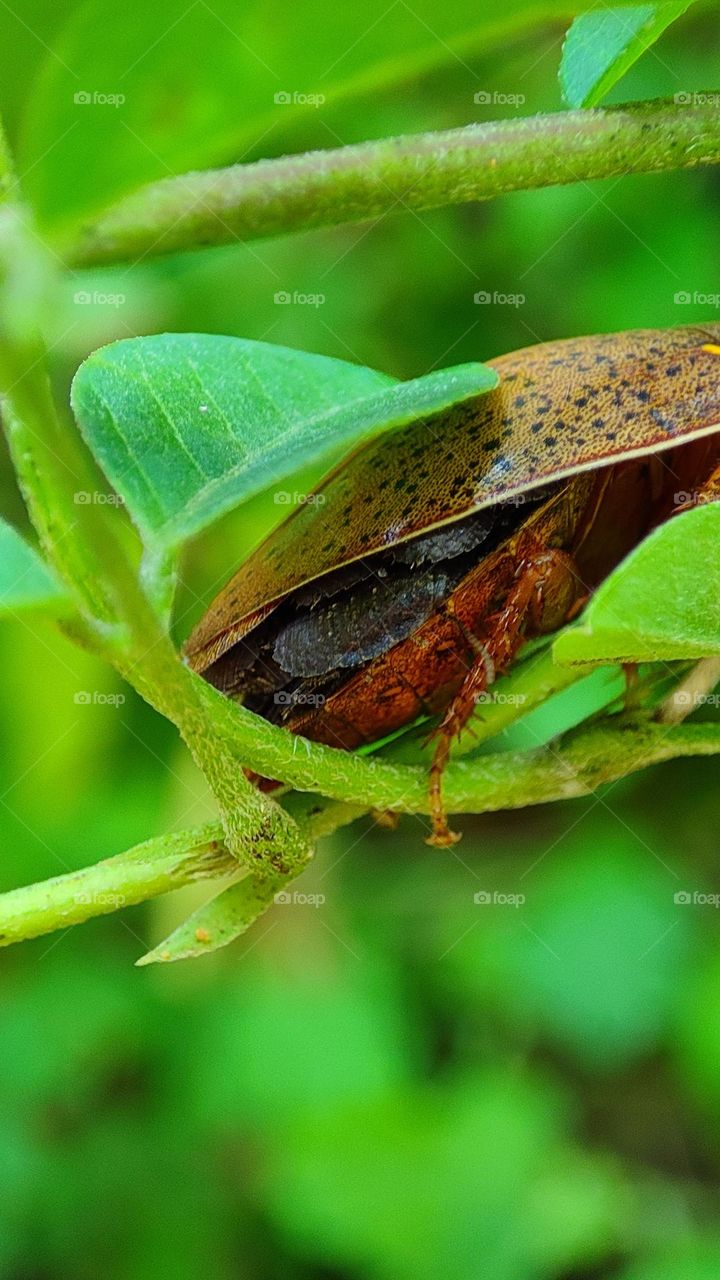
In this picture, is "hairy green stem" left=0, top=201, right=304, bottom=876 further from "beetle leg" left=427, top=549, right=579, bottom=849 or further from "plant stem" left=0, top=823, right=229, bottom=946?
"beetle leg" left=427, top=549, right=579, bottom=849

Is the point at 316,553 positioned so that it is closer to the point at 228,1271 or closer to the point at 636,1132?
the point at 228,1271

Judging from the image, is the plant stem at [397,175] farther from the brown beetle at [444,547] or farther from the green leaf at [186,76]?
the brown beetle at [444,547]

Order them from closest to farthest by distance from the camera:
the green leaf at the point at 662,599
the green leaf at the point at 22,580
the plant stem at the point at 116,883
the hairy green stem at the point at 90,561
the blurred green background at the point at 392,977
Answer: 1. the hairy green stem at the point at 90,561
2. the green leaf at the point at 22,580
3. the green leaf at the point at 662,599
4. the plant stem at the point at 116,883
5. the blurred green background at the point at 392,977

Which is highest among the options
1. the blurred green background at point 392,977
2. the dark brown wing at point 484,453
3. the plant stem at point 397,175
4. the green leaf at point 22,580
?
the plant stem at point 397,175

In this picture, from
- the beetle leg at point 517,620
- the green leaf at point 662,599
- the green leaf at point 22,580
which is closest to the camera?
the green leaf at point 22,580

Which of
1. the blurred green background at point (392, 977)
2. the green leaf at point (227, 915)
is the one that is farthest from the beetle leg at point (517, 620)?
the blurred green background at point (392, 977)

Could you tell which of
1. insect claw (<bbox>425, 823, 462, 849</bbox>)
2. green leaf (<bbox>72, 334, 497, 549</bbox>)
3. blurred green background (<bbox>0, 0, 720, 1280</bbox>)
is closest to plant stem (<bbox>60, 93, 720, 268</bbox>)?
green leaf (<bbox>72, 334, 497, 549</bbox>)

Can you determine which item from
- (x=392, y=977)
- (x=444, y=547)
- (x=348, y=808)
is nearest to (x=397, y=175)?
(x=348, y=808)
